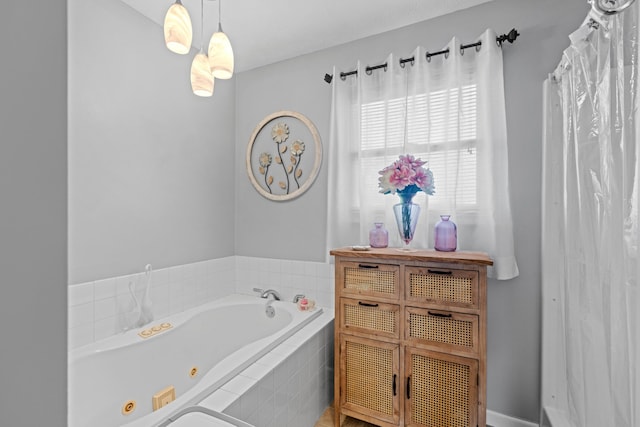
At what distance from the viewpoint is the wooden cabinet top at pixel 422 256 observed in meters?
1.49

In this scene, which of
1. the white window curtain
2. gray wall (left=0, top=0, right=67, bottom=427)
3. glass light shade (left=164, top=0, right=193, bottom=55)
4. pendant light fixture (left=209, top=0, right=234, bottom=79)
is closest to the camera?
gray wall (left=0, top=0, right=67, bottom=427)

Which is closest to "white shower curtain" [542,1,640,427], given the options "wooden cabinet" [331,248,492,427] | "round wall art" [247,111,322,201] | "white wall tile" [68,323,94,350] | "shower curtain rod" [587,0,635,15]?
"shower curtain rod" [587,0,635,15]

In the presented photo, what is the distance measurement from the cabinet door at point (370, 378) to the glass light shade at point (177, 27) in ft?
5.61

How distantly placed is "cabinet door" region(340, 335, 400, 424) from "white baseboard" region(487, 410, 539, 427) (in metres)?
0.64

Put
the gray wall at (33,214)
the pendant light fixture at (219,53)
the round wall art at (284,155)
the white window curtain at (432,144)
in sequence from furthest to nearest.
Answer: the round wall art at (284,155)
the white window curtain at (432,144)
the pendant light fixture at (219,53)
the gray wall at (33,214)

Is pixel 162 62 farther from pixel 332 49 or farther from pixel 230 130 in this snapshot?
pixel 332 49

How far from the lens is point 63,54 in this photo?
22cm

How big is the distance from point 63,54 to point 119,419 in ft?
6.19

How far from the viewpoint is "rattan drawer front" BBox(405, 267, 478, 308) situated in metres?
1.50

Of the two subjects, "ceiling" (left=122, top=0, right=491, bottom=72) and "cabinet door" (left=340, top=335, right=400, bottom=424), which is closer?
"cabinet door" (left=340, top=335, right=400, bottom=424)

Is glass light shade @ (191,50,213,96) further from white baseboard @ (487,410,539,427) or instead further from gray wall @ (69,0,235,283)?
white baseboard @ (487,410,539,427)

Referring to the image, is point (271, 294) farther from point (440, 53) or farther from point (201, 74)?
point (440, 53)

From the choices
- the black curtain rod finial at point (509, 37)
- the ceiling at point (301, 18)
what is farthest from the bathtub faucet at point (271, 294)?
the black curtain rod finial at point (509, 37)

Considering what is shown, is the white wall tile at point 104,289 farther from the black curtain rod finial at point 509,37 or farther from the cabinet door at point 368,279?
the black curtain rod finial at point 509,37
